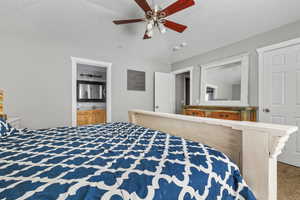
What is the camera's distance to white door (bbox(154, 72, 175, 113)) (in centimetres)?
448

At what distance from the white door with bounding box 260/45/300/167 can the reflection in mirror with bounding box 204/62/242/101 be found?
0.52 meters

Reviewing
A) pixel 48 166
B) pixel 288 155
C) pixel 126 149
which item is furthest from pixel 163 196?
pixel 288 155

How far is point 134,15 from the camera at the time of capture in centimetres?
289

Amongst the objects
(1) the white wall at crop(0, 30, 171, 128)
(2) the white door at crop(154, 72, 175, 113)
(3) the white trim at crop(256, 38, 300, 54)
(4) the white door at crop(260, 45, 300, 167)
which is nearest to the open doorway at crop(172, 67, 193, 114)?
(2) the white door at crop(154, 72, 175, 113)

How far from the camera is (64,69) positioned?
10.3 feet

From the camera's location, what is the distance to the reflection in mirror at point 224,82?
325cm

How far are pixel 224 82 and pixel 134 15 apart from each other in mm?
2589

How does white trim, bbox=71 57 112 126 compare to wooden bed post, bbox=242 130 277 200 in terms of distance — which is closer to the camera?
wooden bed post, bbox=242 130 277 200

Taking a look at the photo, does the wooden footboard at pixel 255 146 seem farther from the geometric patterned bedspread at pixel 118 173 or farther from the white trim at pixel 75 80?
the white trim at pixel 75 80

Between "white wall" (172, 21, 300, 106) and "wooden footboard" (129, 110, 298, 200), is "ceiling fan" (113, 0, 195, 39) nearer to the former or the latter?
"wooden footboard" (129, 110, 298, 200)

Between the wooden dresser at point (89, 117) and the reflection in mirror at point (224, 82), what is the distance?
3.37 metres

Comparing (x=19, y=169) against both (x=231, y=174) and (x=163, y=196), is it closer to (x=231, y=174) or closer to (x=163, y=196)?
(x=163, y=196)

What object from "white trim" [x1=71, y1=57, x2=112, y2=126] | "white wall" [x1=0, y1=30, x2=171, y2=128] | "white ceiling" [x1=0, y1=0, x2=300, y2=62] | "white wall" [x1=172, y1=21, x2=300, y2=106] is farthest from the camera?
"white trim" [x1=71, y1=57, x2=112, y2=126]

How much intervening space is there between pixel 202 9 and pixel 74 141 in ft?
10.3
